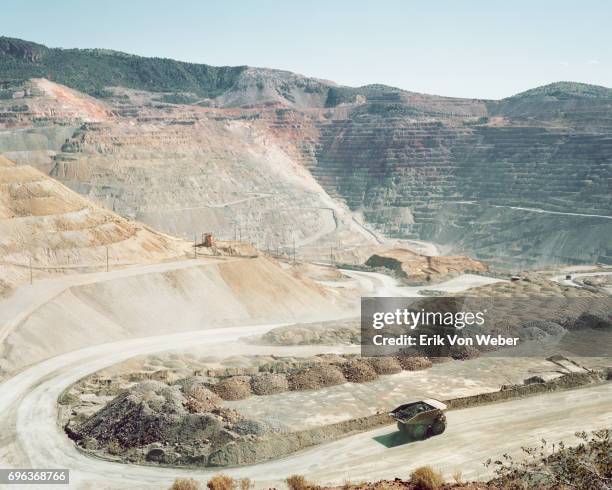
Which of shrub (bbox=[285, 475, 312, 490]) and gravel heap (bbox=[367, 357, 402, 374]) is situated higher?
shrub (bbox=[285, 475, 312, 490])

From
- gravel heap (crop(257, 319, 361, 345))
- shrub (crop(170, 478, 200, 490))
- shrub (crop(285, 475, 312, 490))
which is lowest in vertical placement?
gravel heap (crop(257, 319, 361, 345))

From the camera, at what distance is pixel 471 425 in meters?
33.8

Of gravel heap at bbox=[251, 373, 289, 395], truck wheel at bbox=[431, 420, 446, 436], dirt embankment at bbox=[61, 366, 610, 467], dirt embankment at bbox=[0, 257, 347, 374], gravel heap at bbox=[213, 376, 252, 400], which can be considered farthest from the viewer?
dirt embankment at bbox=[0, 257, 347, 374]

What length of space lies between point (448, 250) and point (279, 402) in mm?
107936

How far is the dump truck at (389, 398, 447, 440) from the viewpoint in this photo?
3219 cm

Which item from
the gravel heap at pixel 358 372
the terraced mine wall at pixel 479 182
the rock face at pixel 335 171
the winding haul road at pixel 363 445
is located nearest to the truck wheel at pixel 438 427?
the winding haul road at pixel 363 445

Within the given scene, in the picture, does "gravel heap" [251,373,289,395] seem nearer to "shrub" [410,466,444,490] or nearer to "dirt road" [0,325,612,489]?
"dirt road" [0,325,612,489]

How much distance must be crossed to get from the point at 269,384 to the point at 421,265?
61993 millimetres

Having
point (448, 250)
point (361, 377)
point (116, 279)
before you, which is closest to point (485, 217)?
point (448, 250)

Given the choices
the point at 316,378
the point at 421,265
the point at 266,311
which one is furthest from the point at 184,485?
the point at 421,265

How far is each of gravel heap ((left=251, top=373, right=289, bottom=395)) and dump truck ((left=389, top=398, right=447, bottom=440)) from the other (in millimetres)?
9158

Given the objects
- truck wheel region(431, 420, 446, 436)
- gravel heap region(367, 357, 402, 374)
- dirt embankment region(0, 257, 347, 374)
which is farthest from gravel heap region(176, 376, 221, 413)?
dirt embankment region(0, 257, 347, 374)

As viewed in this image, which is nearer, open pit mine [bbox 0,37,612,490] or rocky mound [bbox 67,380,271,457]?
open pit mine [bbox 0,37,612,490]

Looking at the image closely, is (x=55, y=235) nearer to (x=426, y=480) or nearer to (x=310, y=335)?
(x=310, y=335)
